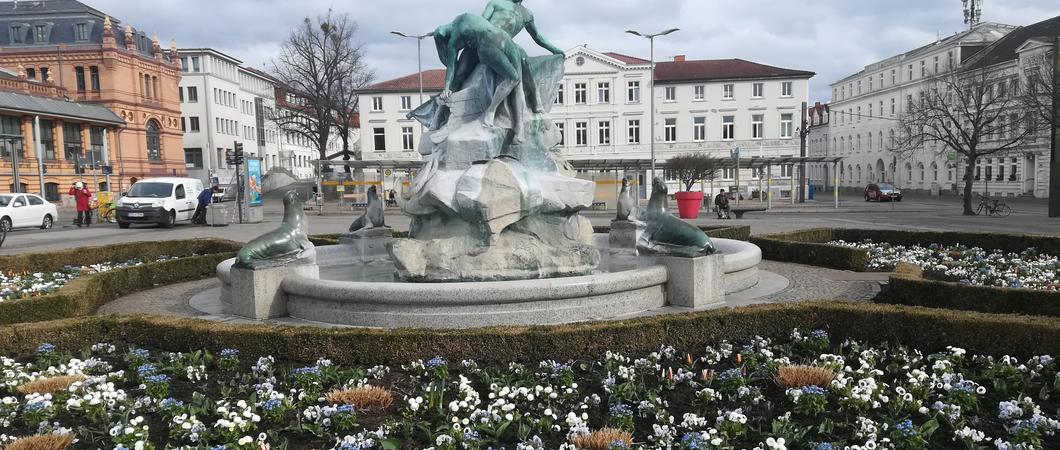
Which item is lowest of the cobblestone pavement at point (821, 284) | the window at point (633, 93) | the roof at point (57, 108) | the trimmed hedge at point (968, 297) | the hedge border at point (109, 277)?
the cobblestone pavement at point (821, 284)

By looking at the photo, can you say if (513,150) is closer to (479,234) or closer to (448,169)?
(448,169)

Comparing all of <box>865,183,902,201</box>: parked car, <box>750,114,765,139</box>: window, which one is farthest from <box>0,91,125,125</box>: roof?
<box>865,183,902,201</box>: parked car

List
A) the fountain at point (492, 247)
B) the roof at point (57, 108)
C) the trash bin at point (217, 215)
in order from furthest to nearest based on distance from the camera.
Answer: the roof at point (57, 108) → the trash bin at point (217, 215) → the fountain at point (492, 247)

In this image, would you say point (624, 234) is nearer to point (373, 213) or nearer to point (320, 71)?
point (373, 213)

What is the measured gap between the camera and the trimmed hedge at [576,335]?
660 centimetres

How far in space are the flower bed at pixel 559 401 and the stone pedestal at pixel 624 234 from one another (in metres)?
6.83

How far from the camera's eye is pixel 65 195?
149ft

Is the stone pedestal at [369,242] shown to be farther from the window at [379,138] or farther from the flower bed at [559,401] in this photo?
the window at [379,138]

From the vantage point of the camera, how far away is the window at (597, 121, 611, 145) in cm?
6016

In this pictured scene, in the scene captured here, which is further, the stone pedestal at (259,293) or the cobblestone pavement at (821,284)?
the cobblestone pavement at (821,284)

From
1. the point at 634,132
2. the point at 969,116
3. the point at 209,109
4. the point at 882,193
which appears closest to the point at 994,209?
the point at 969,116

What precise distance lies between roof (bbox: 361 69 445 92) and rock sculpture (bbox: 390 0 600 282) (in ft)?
159

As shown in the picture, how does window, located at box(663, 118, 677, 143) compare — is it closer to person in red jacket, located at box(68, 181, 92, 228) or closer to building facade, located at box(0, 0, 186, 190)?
building facade, located at box(0, 0, 186, 190)

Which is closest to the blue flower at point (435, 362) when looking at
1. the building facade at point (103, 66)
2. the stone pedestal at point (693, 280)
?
the stone pedestal at point (693, 280)
